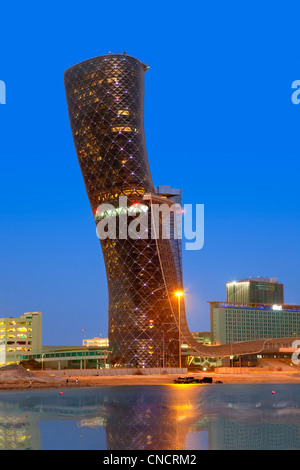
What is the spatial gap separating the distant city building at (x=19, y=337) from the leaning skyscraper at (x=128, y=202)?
69.6 meters

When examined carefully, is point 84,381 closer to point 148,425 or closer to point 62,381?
point 62,381

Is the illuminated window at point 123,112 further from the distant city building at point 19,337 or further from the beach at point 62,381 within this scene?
the distant city building at point 19,337

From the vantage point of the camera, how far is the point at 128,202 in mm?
110312

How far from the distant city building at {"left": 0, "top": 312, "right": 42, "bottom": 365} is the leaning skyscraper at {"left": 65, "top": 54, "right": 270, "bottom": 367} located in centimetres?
6956

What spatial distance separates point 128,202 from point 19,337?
280 ft

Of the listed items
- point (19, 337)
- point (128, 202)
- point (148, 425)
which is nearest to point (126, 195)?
point (128, 202)

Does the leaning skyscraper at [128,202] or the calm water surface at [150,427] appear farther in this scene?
the leaning skyscraper at [128,202]

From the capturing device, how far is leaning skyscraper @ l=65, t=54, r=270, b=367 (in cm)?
10956

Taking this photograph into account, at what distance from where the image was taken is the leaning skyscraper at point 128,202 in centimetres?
10956

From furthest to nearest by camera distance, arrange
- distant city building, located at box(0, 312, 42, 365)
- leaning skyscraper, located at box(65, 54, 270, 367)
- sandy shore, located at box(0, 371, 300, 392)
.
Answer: distant city building, located at box(0, 312, 42, 365)
leaning skyscraper, located at box(65, 54, 270, 367)
sandy shore, located at box(0, 371, 300, 392)

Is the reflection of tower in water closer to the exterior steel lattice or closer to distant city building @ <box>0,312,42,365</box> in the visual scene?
the exterior steel lattice

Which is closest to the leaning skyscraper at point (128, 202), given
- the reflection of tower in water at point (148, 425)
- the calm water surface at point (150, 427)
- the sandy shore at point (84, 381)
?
the sandy shore at point (84, 381)

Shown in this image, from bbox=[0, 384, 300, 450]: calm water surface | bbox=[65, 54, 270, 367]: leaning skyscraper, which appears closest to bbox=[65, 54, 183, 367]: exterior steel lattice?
bbox=[65, 54, 270, 367]: leaning skyscraper
